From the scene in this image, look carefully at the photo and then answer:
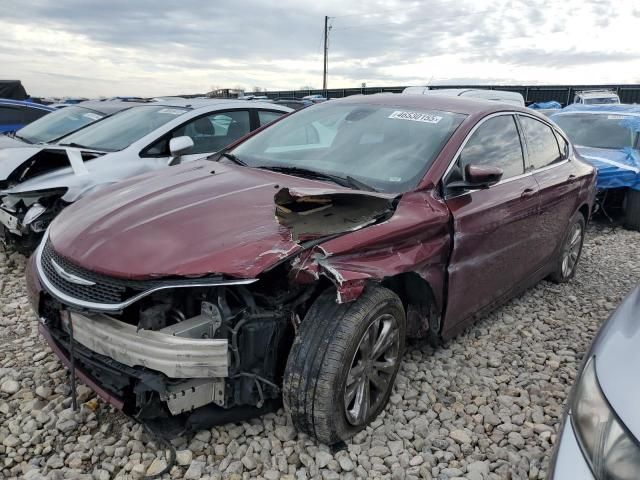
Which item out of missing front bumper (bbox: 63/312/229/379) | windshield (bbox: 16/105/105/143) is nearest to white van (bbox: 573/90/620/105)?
windshield (bbox: 16/105/105/143)

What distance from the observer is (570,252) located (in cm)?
471

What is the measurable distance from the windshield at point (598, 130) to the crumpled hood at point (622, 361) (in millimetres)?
6873

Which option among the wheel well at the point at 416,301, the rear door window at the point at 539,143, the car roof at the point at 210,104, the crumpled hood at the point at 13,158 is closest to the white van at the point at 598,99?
the car roof at the point at 210,104

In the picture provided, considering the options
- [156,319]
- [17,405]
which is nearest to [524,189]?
[156,319]

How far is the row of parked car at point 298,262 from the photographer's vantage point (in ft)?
7.06

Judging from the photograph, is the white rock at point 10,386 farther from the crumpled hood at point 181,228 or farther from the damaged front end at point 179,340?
the crumpled hood at point 181,228

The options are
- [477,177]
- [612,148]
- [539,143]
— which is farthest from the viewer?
[612,148]

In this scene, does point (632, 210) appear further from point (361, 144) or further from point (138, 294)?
point (138, 294)

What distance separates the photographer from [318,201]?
8.02ft

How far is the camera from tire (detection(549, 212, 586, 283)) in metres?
4.47

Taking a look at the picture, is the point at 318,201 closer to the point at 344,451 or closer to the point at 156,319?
the point at 156,319

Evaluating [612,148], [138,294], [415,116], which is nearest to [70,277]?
[138,294]

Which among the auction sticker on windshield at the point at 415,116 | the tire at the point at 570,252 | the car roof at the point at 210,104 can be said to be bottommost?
the tire at the point at 570,252

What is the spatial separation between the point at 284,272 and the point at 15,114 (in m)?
8.48
